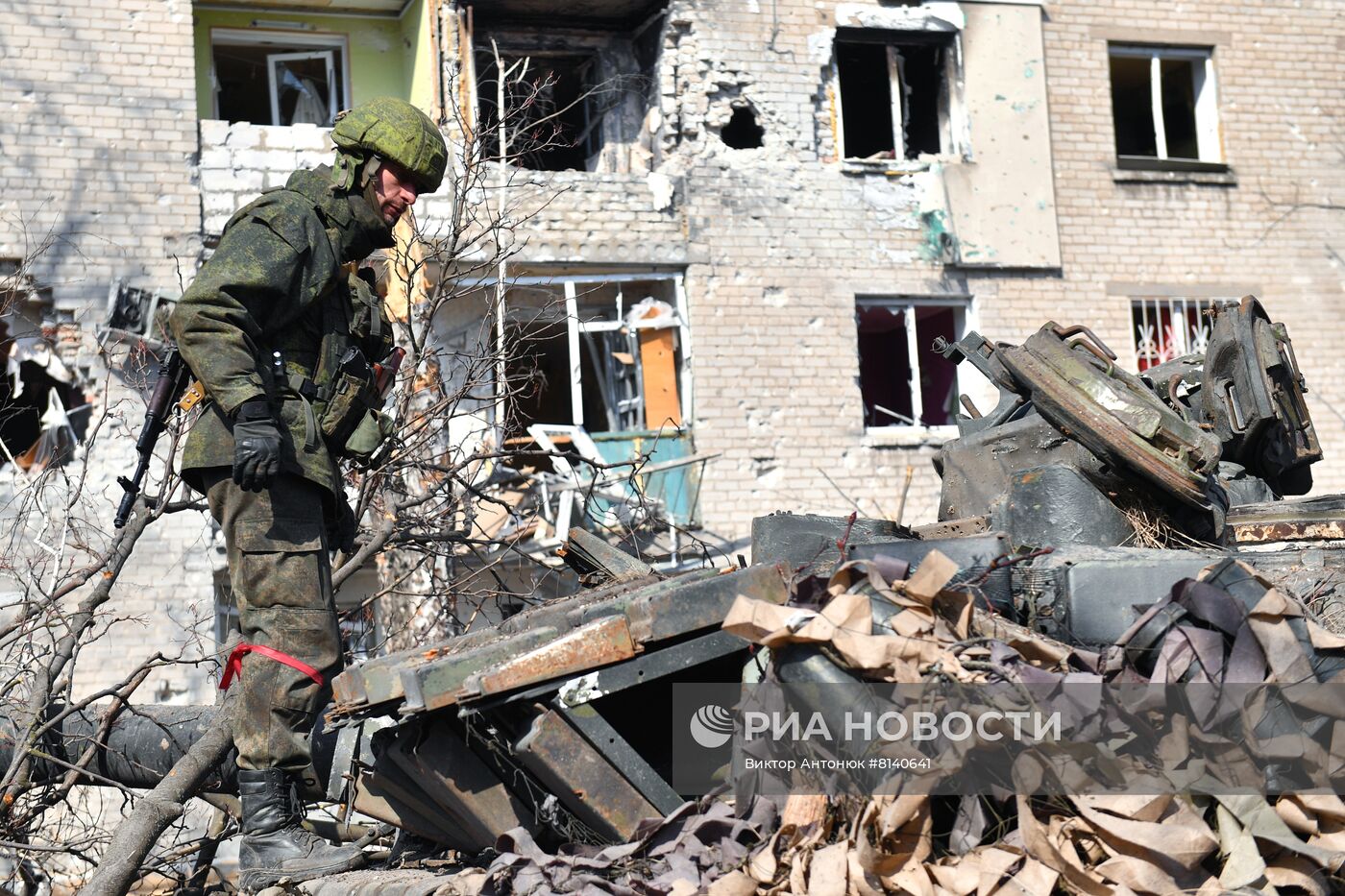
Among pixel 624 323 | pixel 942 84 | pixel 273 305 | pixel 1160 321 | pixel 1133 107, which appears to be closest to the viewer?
pixel 273 305

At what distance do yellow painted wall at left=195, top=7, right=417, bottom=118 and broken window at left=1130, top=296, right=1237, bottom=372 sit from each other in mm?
7510

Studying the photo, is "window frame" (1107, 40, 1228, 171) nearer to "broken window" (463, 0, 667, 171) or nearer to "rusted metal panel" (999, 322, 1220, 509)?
"broken window" (463, 0, 667, 171)

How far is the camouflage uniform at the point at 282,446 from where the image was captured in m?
4.12

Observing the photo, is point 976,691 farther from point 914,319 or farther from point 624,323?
point 914,319

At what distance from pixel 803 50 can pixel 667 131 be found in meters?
1.63

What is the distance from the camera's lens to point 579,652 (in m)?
3.57

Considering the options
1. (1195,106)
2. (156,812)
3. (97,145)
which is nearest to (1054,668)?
(156,812)

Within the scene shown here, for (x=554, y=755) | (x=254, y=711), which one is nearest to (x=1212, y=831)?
(x=554, y=755)

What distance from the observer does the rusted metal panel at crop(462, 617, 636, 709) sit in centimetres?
354

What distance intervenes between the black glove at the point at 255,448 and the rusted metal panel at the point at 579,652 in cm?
85

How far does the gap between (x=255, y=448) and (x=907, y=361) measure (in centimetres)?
1210

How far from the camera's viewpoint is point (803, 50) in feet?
47.2

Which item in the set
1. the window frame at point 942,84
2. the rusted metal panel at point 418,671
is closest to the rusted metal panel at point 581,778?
the rusted metal panel at point 418,671

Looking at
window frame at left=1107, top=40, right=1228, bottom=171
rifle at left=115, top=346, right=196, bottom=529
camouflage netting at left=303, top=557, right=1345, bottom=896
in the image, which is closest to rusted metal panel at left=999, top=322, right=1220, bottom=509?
camouflage netting at left=303, top=557, right=1345, bottom=896
